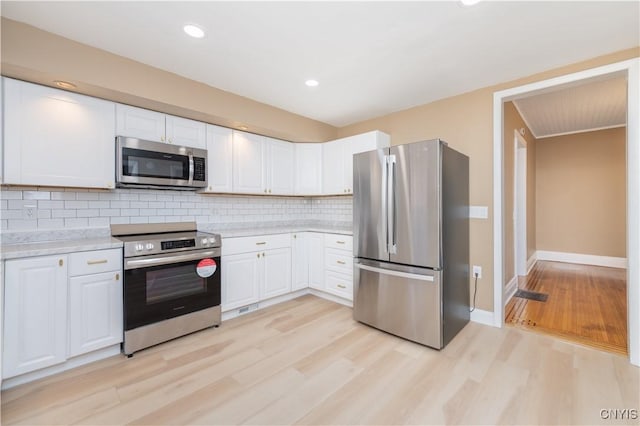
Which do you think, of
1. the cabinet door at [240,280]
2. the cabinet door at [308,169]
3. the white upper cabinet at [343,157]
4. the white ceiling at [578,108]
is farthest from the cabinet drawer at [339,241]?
the white ceiling at [578,108]

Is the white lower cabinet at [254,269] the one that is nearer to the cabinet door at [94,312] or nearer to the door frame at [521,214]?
the cabinet door at [94,312]

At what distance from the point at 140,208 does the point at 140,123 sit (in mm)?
835

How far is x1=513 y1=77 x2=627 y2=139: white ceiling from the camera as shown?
3396 mm

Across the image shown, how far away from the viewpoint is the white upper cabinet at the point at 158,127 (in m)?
2.52

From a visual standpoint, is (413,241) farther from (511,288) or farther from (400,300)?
(511,288)

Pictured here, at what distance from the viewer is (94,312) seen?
2.17 metres

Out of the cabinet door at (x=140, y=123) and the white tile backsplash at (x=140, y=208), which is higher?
the cabinet door at (x=140, y=123)

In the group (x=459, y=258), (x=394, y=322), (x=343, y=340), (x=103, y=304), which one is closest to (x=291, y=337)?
(x=343, y=340)

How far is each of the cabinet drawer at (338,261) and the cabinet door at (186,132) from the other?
1.93 meters

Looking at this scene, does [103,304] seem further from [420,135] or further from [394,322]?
[420,135]

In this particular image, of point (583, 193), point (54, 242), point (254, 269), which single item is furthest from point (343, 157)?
point (583, 193)

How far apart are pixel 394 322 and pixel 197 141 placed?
8.92ft

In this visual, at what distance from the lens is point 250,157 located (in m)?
3.47

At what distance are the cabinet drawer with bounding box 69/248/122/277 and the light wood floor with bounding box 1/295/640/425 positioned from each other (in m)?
0.73
